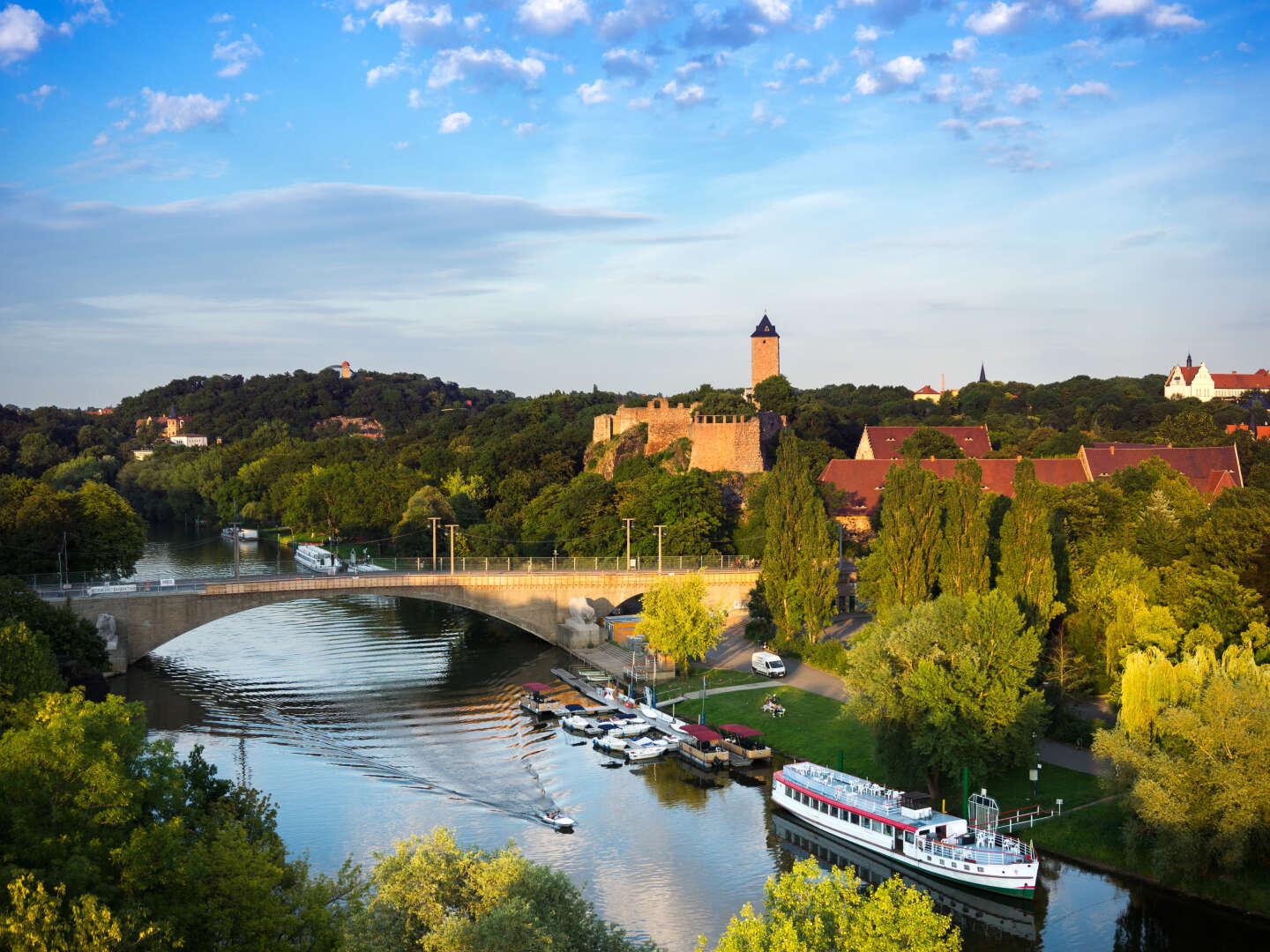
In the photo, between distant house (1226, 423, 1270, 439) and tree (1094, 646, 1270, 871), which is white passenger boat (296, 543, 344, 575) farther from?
distant house (1226, 423, 1270, 439)

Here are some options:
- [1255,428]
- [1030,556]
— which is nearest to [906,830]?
[1030,556]

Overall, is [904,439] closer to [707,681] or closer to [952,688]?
[707,681]

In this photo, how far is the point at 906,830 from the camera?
30484 millimetres

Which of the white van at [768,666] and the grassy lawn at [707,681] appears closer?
the grassy lawn at [707,681]

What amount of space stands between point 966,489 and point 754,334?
6534cm

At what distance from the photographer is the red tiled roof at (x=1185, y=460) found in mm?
76000

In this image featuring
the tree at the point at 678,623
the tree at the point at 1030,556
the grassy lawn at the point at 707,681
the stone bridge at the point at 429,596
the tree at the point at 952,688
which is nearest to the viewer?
the tree at the point at 952,688

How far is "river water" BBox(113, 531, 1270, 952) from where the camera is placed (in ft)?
88.0

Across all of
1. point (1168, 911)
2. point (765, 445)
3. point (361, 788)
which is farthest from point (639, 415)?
point (1168, 911)

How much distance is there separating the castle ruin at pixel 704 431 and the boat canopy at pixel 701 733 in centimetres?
3414

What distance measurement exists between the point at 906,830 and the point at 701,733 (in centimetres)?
1102

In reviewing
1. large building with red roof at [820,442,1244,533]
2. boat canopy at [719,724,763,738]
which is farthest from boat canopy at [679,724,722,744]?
large building with red roof at [820,442,1244,533]

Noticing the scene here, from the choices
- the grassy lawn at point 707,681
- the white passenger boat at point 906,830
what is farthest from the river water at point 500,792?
the grassy lawn at point 707,681

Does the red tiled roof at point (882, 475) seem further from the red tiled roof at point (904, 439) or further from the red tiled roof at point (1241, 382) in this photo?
the red tiled roof at point (1241, 382)
